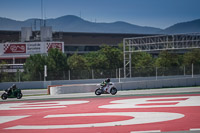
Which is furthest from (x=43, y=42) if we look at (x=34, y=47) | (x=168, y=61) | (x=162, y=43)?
(x=162, y=43)

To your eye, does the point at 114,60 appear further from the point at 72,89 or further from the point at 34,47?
the point at 72,89

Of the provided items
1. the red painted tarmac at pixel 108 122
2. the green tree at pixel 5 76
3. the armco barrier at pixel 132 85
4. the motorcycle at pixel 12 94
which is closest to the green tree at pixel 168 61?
the green tree at pixel 5 76

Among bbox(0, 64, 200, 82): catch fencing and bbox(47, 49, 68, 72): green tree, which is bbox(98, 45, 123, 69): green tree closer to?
bbox(47, 49, 68, 72): green tree

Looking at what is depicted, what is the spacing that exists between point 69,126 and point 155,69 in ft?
128

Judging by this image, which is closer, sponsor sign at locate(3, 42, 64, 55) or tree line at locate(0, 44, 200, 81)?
tree line at locate(0, 44, 200, 81)

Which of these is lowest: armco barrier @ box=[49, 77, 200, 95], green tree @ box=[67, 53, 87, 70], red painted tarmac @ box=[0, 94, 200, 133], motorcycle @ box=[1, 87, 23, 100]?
red painted tarmac @ box=[0, 94, 200, 133]

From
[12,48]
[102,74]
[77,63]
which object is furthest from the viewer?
[12,48]

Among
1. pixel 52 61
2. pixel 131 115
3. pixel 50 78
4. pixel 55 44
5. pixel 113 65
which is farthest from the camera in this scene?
pixel 55 44

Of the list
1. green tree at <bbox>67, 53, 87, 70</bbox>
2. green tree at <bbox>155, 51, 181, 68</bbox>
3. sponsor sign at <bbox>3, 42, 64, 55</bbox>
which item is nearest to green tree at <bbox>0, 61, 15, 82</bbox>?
green tree at <bbox>67, 53, 87, 70</bbox>

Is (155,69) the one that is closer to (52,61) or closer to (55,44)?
(52,61)

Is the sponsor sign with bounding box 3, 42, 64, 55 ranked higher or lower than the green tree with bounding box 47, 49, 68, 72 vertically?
higher

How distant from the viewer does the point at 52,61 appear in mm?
63031

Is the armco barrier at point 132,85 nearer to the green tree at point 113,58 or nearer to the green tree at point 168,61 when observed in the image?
the green tree at point 168,61

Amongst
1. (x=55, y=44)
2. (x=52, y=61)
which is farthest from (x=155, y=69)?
(x=55, y=44)
